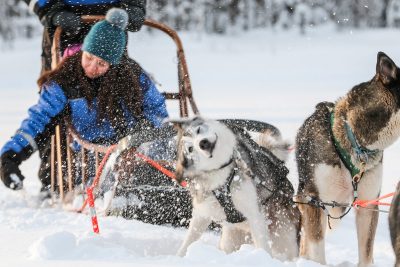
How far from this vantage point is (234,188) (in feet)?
7.98

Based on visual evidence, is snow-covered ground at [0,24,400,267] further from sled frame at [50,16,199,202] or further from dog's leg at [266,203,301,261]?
dog's leg at [266,203,301,261]

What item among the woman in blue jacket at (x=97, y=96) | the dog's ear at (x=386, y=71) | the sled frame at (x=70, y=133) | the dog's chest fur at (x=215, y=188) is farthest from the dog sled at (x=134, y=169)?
the dog's ear at (x=386, y=71)

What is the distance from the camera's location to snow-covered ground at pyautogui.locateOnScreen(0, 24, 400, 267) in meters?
2.19

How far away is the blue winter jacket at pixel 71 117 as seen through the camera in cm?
319

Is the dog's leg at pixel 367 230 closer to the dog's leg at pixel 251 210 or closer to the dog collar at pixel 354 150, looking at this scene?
the dog collar at pixel 354 150

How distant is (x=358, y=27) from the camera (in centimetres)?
1894

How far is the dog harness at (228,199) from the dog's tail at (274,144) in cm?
44

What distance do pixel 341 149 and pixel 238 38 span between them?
1589 centimetres

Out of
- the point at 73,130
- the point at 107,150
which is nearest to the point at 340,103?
the point at 107,150

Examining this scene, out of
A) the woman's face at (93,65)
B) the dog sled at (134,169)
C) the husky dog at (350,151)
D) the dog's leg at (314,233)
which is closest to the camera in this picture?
the husky dog at (350,151)

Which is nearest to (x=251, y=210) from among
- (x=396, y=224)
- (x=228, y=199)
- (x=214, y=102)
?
(x=228, y=199)

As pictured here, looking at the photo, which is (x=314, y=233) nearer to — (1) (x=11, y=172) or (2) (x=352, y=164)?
(2) (x=352, y=164)

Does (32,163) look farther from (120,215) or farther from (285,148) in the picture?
(285,148)

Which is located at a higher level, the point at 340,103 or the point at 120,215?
the point at 340,103
